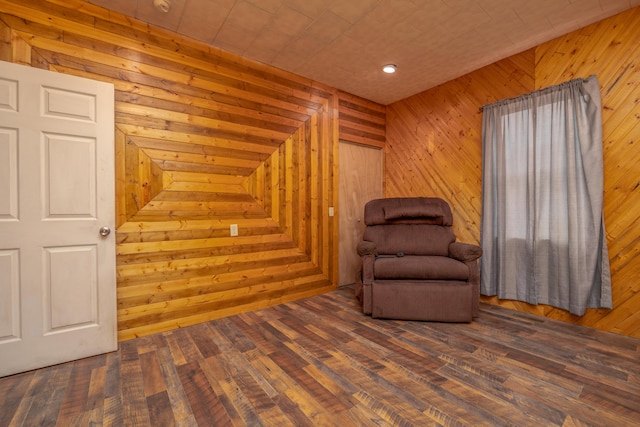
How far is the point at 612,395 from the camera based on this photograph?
4.88 ft

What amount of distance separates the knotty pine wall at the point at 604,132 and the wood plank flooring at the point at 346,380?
0.56 metres

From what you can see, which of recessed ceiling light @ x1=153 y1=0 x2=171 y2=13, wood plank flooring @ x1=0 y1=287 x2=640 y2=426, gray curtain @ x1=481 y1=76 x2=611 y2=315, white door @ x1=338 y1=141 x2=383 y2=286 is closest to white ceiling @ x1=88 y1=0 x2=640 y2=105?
recessed ceiling light @ x1=153 y1=0 x2=171 y2=13

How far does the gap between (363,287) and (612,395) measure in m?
1.68

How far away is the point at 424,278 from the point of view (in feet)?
8.53

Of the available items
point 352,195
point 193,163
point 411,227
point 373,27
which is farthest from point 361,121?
point 193,163

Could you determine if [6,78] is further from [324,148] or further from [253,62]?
[324,148]

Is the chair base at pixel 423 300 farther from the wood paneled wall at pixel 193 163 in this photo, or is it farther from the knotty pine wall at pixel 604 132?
the wood paneled wall at pixel 193 163

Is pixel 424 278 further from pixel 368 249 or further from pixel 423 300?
pixel 368 249

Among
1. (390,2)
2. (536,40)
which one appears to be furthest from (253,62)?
(536,40)

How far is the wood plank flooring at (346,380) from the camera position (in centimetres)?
136

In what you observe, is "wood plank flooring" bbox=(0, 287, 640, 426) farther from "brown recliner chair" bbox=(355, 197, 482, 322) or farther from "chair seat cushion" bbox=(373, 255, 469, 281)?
"chair seat cushion" bbox=(373, 255, 469, 281)

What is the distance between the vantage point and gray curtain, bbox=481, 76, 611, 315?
7.50ft

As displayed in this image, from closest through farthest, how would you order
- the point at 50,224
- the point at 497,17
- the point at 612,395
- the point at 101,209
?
the point at 612,395, the point at 50,224, the point at 101,209, the point at 497,17

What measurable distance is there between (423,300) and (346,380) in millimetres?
1185
